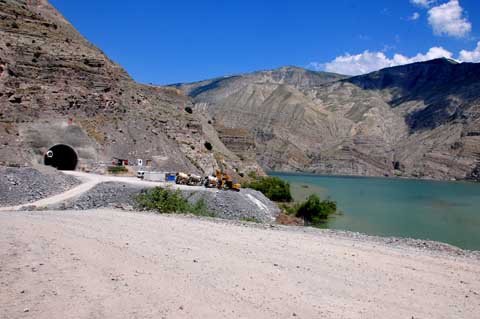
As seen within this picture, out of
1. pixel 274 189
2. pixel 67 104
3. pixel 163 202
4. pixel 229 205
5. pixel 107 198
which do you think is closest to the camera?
pixel 163 202

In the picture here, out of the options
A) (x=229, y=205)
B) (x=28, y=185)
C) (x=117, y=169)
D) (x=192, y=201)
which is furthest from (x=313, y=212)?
(x=28, y=185)

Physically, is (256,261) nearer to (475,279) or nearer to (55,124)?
(475,279)

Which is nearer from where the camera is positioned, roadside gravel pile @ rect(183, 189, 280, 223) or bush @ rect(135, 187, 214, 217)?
bush @ rect(135, 187, 214, 217)

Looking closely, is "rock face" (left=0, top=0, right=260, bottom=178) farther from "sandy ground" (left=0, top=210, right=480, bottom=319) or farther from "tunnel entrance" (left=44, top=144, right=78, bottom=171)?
"sandy ground" (left=0, top=210, right=480, bottom=319)

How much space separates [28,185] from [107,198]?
399 centimetres

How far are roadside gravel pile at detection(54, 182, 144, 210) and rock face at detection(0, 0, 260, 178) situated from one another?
10922 millimetres

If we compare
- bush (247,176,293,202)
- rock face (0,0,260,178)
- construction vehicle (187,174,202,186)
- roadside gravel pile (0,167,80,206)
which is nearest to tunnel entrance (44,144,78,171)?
rock face (0,0,260,178)

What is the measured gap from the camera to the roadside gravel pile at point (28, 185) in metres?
21.4

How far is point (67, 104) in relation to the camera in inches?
1688

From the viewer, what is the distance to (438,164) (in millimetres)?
154875

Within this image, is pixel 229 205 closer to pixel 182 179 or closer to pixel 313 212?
pixel 182 179

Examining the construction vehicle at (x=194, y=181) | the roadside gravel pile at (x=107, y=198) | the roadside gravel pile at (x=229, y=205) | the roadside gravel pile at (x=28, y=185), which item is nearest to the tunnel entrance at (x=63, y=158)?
the construction vehicle at (x=194, y=181)

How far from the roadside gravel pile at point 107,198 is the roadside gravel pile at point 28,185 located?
2010 mm

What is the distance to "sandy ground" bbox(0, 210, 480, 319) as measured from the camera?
280 inches
